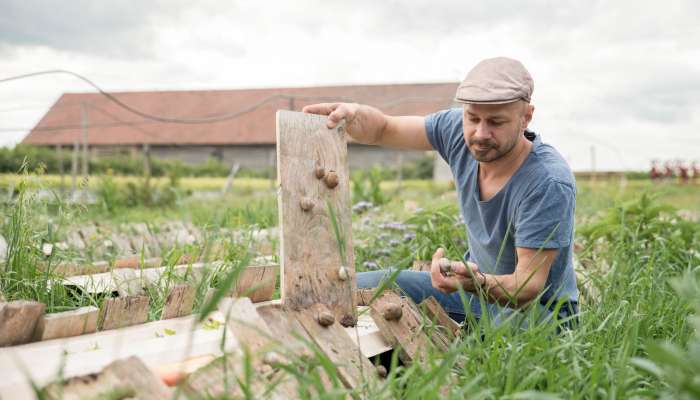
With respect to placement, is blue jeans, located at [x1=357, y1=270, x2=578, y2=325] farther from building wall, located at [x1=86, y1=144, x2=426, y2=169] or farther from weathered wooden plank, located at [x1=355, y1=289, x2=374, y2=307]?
building wall, located at [x1=86, y1=144, x2=426, y2=169]

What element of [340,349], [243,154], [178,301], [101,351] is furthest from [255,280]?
[243,154]

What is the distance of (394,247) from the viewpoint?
4059 millimetres

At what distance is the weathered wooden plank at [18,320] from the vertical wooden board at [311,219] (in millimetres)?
680

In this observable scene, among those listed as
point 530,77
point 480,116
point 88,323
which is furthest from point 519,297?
point 88,323

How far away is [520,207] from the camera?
2359 mm

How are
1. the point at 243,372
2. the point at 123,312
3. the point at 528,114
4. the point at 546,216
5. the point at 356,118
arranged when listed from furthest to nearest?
the point at 356,118 < the point at 528,114 < the point at 546,216 < the point at 123,312 < the point at 243,372

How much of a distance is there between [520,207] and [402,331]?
0.71m

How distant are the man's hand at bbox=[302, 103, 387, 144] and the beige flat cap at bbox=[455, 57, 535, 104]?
44cm

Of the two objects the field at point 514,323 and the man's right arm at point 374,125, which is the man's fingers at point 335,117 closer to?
the man's right arm at point 374,125

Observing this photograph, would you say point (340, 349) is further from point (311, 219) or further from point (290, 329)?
point (311, 219)

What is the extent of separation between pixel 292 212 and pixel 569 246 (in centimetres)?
106

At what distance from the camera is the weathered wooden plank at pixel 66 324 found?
167 cm

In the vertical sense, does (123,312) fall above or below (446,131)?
below

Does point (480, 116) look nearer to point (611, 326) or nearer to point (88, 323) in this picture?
point (611, 326)
